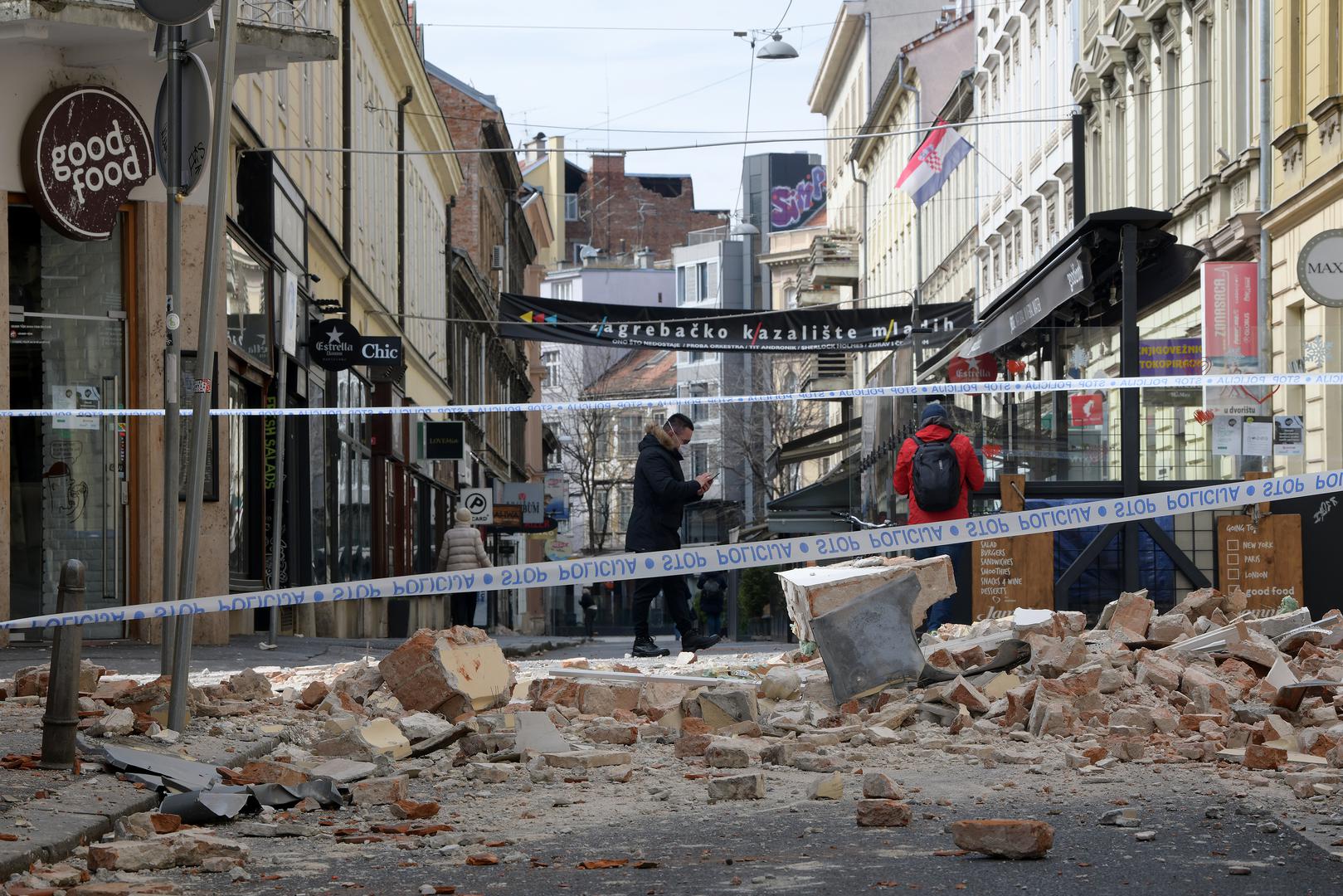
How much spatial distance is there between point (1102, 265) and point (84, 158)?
809 centimetres

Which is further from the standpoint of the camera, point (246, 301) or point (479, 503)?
point (479, 503)

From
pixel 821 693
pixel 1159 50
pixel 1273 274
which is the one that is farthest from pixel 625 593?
pixel 821 693

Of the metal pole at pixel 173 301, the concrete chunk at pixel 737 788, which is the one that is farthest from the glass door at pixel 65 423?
the concrete chunk at pixel 737 788

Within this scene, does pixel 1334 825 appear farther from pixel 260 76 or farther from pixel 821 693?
pixel 260 76

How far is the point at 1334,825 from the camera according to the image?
219 inches

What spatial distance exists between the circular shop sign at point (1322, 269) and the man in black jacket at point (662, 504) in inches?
313

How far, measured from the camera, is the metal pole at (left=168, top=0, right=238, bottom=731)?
24.8ft

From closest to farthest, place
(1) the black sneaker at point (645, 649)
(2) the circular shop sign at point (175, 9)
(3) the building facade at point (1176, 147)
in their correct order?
(2) the circular shop sign at point (175, 9), (1) the black sneaker at point (645, 649), (3) the building facade at point (1176, 147)

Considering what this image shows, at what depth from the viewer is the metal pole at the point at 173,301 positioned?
798cm

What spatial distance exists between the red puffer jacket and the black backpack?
0.04 m

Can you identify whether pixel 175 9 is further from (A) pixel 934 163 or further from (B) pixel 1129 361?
(A) pixel 934 163

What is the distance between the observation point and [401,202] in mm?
35438

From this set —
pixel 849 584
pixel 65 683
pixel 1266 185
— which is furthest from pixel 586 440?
pixel 65 683

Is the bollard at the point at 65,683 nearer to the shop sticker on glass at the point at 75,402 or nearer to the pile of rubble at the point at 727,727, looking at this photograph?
the pile of rubble at the point at 727,727
